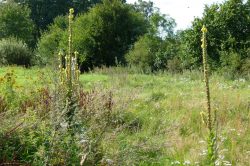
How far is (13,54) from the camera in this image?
25969 millimetres

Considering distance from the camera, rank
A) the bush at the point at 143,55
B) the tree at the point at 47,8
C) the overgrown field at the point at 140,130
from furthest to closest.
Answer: the tree at the point at 47,8 → the bush at the point at 143,55 → the overgrown field at the point at 140,130

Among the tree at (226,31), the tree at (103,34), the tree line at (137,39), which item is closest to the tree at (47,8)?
the tree line at (137,39)

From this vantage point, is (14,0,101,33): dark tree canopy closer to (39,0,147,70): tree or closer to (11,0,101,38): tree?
(11,0,101,38): tree

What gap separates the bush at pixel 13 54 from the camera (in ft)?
84.2

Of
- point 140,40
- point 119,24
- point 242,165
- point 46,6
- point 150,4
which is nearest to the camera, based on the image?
point 242,165

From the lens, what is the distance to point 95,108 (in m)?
6.03

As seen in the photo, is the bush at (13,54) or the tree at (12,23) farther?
the tree at (12,23)

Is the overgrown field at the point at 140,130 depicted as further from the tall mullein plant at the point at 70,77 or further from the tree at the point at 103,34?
the tree at the point at 103,34

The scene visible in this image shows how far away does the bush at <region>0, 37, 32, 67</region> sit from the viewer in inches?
1011

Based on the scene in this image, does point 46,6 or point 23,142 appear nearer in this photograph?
point 23,142

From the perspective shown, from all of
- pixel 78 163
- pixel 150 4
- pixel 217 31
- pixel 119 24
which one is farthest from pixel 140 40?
pixel 150 4

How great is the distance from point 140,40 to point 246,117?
65.6 ft

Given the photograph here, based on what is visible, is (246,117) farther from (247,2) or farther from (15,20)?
(15,20)

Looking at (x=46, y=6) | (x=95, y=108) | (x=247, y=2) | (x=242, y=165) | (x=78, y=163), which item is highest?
(x=46, y=6)
